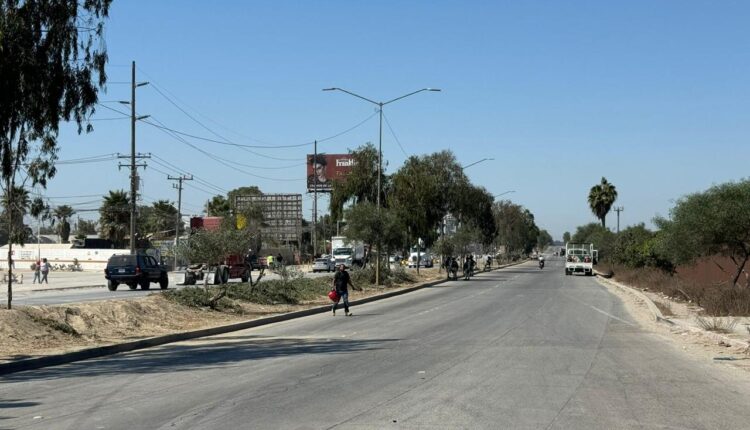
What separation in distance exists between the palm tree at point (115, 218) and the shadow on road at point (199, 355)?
3044 inches

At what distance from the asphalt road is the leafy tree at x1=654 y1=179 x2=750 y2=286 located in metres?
10.4

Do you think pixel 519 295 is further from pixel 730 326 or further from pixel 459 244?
pixel 459 244

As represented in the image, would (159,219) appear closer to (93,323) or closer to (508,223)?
(508,223)

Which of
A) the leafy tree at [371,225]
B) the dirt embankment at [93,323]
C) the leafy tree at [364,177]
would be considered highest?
the leafy tree at [364,177]

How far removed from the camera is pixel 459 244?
69125mm

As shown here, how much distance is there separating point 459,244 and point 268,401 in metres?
59.8

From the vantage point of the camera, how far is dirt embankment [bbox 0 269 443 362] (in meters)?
15.6

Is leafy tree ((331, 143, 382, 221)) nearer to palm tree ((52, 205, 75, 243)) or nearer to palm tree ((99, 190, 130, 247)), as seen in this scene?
palm tree ((99, 190, 130, 247))

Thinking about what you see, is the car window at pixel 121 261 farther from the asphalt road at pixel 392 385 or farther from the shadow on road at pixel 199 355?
the shadow on road at pixel 199 355

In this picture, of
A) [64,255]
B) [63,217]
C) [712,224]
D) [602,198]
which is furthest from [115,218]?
[712,224]

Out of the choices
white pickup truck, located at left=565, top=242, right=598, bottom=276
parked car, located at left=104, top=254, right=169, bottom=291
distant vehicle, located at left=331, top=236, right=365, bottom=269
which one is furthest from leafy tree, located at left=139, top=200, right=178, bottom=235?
parked car, located at left=104, top=254, right=169, bottom=291

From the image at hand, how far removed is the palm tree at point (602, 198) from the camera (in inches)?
4422

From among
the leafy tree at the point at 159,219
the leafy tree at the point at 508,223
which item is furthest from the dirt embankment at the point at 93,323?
the leafy tree at the point at 508,223

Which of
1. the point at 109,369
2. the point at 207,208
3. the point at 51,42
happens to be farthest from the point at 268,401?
the point at 207,208
